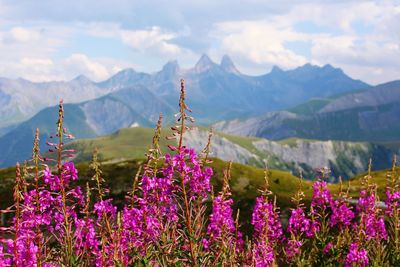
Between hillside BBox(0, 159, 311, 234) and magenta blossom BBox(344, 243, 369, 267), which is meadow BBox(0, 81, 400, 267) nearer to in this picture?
magenta blossom BBox(344, 243, 369, 267)

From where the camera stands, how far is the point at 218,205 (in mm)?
8203

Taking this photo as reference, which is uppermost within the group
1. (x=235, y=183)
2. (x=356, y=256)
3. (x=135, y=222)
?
(x=135, y=222)

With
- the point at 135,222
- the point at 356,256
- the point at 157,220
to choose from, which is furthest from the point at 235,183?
the point at 157,220

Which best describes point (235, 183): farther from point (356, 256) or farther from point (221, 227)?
point (221, 227)

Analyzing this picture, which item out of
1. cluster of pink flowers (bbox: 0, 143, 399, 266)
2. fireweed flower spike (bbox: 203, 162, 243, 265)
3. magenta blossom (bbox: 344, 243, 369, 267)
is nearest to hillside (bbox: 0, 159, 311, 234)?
magenta blossom (bbox: 344, 243, 369, 267)

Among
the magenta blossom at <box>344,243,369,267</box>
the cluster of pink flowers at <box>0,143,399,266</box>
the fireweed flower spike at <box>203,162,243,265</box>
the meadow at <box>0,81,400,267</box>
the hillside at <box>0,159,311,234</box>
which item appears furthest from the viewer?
the hillside at <box>0,159,311,234</box>

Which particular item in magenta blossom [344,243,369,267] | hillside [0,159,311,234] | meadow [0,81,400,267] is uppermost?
meadow [0,81,400,267]

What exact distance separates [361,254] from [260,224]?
244 cm

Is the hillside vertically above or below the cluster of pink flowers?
below

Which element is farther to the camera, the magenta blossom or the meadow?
the magenta blossom

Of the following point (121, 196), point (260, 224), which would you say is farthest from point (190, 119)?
point (121, 196)

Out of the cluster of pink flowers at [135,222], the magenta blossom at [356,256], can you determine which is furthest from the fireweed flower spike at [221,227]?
the magenta blossom at [356,256]

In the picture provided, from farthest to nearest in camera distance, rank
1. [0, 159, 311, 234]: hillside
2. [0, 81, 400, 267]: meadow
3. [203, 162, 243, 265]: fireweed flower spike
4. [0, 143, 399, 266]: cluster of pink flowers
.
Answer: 1. [0, 159, 311, 234]: hillside
2. [203, 162, 243, 265]: fireweed flower spike
3. [0, 143, 399, 266]: cluster of pink flowers
4. [0, 81, 400, 267]: meadow

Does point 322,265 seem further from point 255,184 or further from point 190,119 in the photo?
point 255,184
